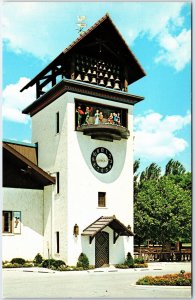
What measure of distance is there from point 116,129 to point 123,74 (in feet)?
16.6

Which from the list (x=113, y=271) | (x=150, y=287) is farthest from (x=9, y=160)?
(x=150, y=287)

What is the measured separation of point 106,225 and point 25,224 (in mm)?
5605

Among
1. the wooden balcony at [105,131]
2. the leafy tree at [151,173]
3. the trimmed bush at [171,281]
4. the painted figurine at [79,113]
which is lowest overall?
the trimmed bush at [171,281]

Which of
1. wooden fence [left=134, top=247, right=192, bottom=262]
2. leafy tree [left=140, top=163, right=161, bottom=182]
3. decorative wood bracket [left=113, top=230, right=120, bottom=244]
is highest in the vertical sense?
leafy tree [left=140, top=163, right=161, bottom=182]

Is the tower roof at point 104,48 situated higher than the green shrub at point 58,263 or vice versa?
the tower roof at point 104,48

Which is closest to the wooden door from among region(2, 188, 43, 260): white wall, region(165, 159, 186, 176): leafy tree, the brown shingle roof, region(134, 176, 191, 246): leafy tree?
the brown shingle roof

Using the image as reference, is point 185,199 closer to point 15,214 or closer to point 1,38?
point 15,214

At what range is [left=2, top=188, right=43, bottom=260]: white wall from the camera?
29.7 meters

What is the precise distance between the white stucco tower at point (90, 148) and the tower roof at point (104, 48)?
7 centimetres

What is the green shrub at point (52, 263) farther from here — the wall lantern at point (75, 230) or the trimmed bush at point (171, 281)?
the trimmed bush at point (171, 281)

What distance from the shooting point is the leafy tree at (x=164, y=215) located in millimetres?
36750

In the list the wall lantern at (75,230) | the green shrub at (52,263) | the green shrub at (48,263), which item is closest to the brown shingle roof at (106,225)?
the wall lantern at (75,230)

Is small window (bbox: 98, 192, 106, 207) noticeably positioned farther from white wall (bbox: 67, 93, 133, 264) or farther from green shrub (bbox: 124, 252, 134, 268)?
green shrub (bbox: 124, 252, 134, 268)

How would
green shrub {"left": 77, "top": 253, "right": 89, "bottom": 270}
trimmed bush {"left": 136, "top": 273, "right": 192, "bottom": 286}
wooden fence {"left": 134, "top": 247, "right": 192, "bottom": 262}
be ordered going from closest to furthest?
1. trimmed bush {"left": 136, "top": 273, "right": 192, "bottom": 286}
2. green shrub {"left": 77, "top": 253, "right": 89, "bottom": 270}
3. wooden fence {"left": 134, "top": 247, "right": 192, "bottom": 262}
